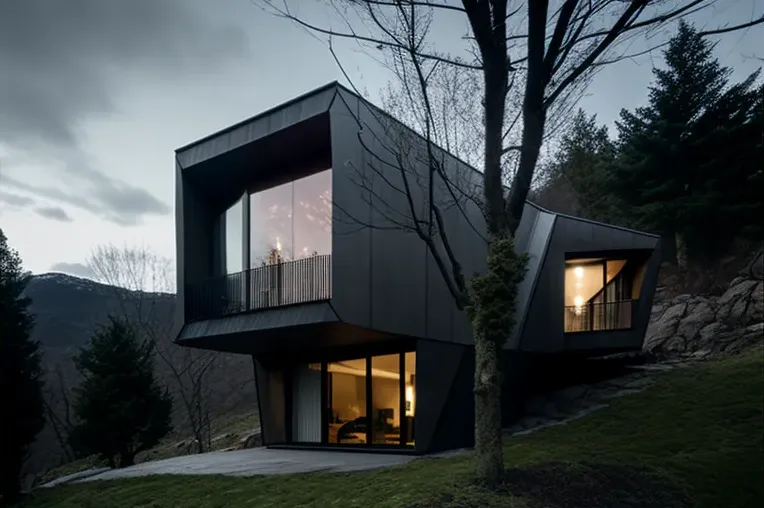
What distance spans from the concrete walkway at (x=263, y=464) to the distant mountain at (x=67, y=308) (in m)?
25.2

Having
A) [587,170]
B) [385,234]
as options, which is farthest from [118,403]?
[587,170]

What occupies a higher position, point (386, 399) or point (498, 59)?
point (498, 59)

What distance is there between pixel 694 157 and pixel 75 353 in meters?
32.0

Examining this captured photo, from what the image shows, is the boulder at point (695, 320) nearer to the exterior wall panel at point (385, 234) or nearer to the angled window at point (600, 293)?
the angled window at point (600, 293)

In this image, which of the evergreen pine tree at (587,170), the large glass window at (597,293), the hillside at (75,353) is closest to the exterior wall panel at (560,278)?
the large glass window at (597,293)

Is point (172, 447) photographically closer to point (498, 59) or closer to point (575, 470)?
point (575, 470)

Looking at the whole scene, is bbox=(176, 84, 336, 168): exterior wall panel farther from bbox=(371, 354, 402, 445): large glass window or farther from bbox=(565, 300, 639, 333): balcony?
bbox=(565, 300, 639, 333): balcony

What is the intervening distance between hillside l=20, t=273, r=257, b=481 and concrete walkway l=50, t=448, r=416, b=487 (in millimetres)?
9544

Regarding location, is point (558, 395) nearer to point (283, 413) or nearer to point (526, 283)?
point (526, 283)

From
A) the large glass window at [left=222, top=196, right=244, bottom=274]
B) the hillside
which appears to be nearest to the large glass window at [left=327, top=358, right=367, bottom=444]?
the large glass window at [left=222, top=196, right=244, bottom=274]

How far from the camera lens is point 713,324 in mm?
18344

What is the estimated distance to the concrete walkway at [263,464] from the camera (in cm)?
1022

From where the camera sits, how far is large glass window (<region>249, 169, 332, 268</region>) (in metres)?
11.9

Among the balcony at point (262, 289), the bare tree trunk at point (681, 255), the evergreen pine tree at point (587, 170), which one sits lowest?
the balcony at point (262, 289)
